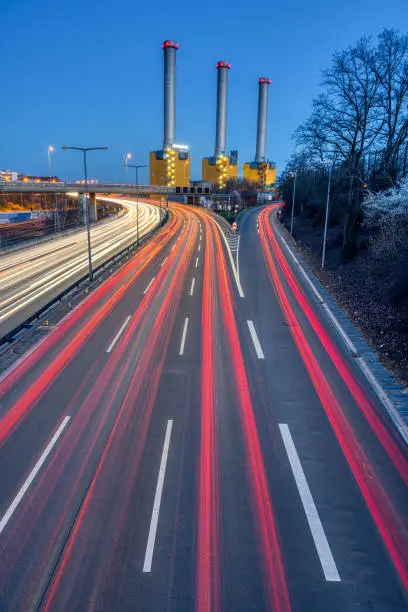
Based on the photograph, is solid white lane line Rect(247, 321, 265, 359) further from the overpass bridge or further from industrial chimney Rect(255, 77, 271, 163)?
industrial chimney Rect(255, 77, 271, 163)

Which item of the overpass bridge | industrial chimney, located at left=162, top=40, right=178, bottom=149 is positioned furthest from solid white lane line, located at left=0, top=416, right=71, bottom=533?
industrial chimney, located at left=162, top=40, right=178, bottom=149

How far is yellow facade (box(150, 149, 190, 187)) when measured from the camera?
513ft

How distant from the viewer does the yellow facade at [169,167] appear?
15638 cm

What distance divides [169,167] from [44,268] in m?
136

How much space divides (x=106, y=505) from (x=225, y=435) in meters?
3.70

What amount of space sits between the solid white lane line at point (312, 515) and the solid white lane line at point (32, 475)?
6215 mm

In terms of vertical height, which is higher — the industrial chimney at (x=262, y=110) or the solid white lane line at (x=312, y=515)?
the industrial chimney at (x=262, y=110)

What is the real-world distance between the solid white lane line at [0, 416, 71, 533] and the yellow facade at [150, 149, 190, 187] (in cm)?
15745

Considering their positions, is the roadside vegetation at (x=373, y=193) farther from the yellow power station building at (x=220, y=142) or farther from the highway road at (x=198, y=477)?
the yellow power station building at (x=220, y=142)

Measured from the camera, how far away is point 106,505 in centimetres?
812

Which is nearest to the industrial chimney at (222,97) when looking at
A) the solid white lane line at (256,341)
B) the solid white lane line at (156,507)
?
the solid white lane line at (256,341)

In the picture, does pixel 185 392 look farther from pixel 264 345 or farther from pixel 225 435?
pixel 264 345

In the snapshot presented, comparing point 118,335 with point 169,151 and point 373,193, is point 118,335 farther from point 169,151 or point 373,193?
point 169,151

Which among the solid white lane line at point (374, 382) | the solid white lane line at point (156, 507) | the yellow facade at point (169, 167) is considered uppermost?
the yellow facade at point (169, 167)
